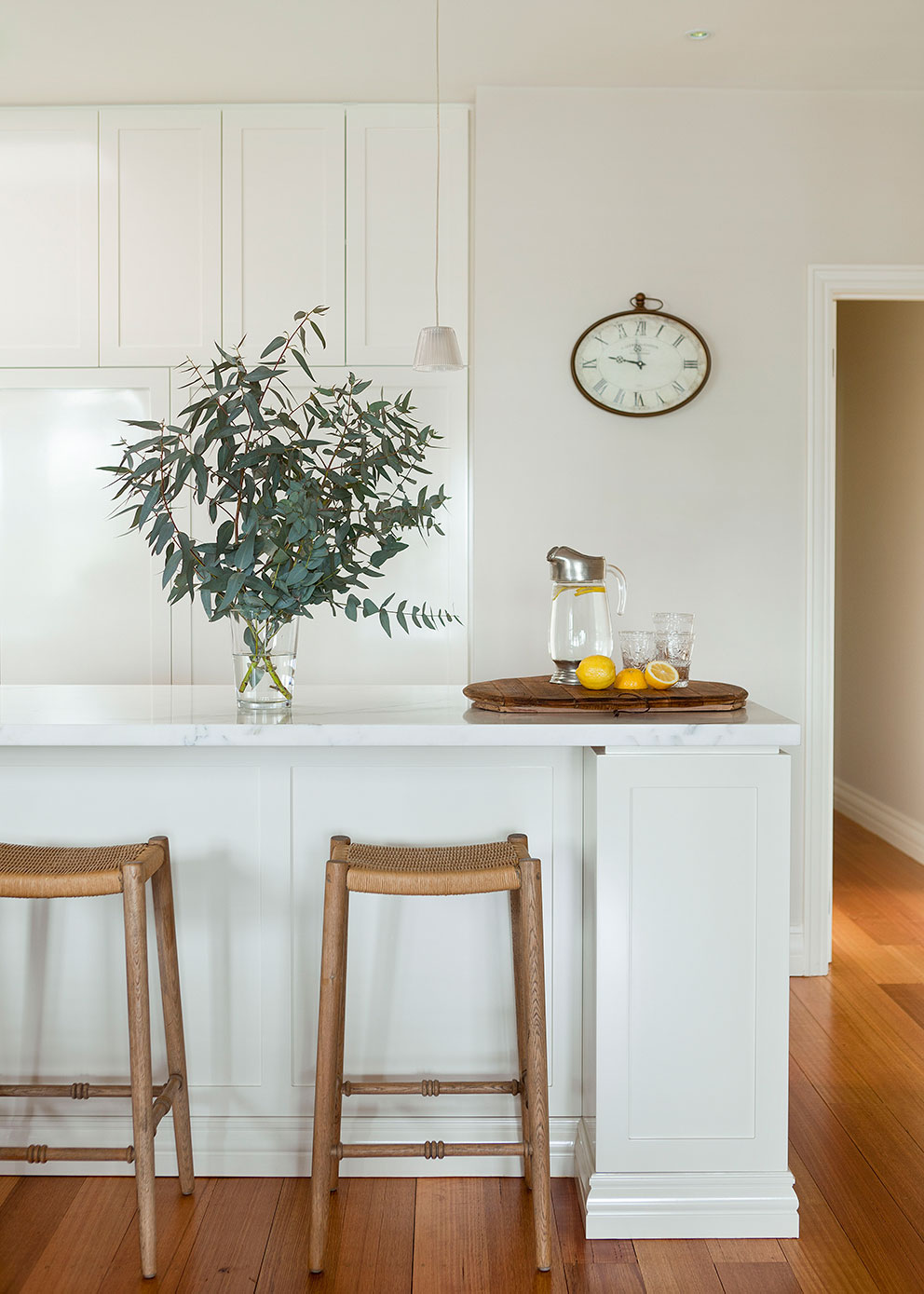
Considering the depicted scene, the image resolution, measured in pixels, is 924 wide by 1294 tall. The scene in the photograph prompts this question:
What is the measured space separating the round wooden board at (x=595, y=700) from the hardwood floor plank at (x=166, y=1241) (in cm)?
110

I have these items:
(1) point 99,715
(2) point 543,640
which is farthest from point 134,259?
(1) point 99,715

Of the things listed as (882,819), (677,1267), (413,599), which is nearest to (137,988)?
(677,1267)

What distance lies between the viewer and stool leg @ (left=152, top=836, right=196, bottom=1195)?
2.02 m

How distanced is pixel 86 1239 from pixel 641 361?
2811 millimetres

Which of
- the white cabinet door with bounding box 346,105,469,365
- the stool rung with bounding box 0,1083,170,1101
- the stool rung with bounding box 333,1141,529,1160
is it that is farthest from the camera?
the white cabinet door with bounding box 346,105,469,365

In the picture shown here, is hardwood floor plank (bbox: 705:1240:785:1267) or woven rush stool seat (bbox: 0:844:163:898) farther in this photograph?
hardwood floor plank (bbox: 705:1240:785:1267)

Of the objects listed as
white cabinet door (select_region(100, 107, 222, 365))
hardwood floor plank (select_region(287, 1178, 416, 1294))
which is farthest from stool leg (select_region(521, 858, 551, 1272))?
white cabinet door (select_region(100, 107, 222, 365))

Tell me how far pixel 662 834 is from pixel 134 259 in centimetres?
271

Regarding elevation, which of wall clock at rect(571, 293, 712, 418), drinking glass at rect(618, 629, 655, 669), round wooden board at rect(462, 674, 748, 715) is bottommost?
round wooden board at rect(462, 674, 748, 715)

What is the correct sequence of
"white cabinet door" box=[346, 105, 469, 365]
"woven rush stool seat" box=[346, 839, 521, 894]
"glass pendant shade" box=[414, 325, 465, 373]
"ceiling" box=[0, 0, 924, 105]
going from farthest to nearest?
"white cabinet door" box=[346, 105, 469, 365]
"ceiling" box=[0, 0, 924, 105]
"glass pendant shade" box=[414, 325, 465, 373]
"woven rush stool seat" box=[346, 839, 521, 894]

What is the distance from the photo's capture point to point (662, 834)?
1977 mm

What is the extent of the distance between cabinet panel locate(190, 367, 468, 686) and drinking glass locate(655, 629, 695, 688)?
1.39 meters

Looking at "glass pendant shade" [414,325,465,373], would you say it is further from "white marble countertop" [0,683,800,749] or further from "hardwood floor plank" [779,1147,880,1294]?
"hardwood floor plank" [779,1147,880,1294]

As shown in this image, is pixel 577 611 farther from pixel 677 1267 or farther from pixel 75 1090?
pixel 75 1090
